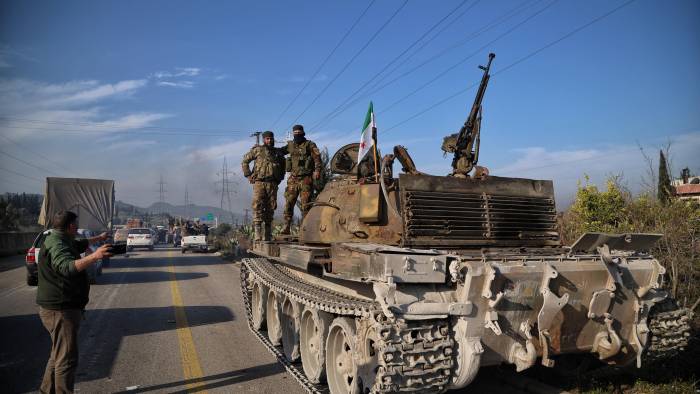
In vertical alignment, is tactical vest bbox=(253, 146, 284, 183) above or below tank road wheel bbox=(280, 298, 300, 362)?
above

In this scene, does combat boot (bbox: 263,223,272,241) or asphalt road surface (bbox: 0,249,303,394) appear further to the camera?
combat boot (bbox: 263,223,272,241)

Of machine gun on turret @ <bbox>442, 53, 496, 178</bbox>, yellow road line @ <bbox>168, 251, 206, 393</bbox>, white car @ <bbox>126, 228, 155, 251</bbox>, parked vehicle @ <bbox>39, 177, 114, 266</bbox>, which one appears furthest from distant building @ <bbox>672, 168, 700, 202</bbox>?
white car @ <bbox>126, 228, 155, 251</bbox>

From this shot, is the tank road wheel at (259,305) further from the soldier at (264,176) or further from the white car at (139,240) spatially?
the white car at (139,240)

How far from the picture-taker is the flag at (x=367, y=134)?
694cm

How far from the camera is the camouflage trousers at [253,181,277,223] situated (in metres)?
10.2

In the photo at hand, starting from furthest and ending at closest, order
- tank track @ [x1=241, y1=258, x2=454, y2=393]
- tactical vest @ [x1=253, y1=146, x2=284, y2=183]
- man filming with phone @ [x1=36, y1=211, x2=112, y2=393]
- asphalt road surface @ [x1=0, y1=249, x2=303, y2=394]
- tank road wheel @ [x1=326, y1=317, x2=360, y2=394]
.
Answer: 1. tactical vest @ [x1=253, y1=146, x2=284, y2=183]
2. asphalt road surface @ [x1=0, y1=249, x2=303, y2=394]
3. tank road wheel @ [x1=326, y1=317, x2=360, y2=394]
4. man filming with phone @ [x1=36, y1=211, x2=112, y2=393]
5. tank track @ [x1=241, y1=258, x2=454, y2=393]

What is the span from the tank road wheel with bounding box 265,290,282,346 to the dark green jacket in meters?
3.63

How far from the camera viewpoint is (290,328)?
7.73 meters

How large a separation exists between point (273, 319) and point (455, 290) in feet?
14.6

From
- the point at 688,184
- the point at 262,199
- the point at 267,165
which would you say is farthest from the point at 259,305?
the point at 688,184

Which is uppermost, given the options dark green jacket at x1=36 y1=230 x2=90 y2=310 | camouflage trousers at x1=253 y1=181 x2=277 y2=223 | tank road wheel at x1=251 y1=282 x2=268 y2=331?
camouflage trousers at x1=253 y1=181 x2=277 y2=223

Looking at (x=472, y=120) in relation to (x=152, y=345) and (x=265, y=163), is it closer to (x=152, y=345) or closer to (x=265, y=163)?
(x=265, y=163)

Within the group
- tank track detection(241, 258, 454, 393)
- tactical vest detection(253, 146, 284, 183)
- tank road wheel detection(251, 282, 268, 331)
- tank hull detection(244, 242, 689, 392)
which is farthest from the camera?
tactical vest detection(253, 146, 284, 183)

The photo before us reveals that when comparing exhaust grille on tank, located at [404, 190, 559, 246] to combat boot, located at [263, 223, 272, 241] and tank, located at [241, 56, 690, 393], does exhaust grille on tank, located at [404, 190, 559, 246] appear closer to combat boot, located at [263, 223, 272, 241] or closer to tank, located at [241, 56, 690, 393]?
tank, located at [241, 56, 690, 393]
